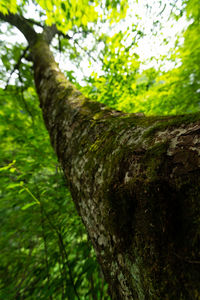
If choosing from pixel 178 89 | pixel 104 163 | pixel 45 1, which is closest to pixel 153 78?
pixel 178 89

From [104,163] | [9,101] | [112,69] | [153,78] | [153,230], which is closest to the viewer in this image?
[153,230]

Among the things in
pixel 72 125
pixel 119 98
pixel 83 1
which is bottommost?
pixel 72 125

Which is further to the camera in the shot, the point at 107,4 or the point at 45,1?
the point at 107,4

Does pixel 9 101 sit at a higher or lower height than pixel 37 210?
higher

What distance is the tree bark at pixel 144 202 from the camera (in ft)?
1.32

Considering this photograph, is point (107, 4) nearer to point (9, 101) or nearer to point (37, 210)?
point (9, 101)

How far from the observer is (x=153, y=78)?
392 centimetres

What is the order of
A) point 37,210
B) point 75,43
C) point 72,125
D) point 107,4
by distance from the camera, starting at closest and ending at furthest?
point 72,125 < point 37,210 < point 107,4 < point 75,43

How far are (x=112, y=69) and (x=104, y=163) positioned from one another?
2.87m

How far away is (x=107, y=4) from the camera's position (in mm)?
2736

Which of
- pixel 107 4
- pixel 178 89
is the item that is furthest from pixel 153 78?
pixel 107 4

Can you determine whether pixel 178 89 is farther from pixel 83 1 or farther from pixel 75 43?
pixel 75 43

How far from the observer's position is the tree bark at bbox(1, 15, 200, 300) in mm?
404

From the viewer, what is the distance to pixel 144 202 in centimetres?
49
